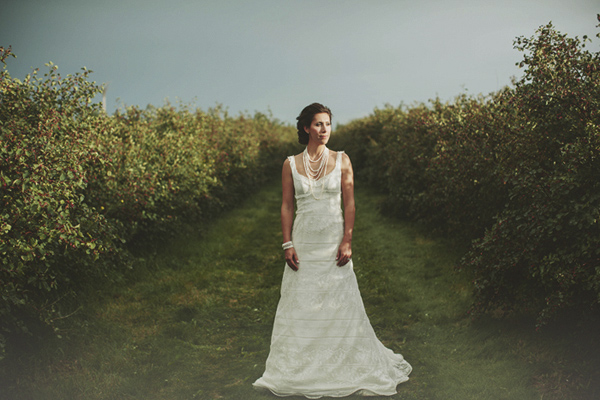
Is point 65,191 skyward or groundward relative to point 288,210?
skyward

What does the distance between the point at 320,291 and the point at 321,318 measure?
272 mm

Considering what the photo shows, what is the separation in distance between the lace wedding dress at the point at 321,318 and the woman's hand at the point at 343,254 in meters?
0.06

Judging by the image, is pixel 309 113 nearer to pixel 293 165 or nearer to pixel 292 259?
pixel 293 165

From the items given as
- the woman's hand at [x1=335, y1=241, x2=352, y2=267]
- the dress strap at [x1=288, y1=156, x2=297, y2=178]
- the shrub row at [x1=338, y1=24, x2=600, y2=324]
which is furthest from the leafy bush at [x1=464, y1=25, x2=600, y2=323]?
the dress strap at [x1=288, y1=156, x2=297, y2=178]

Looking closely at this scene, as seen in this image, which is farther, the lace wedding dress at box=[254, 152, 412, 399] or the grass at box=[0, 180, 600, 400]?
the grass at box=[0, 180, 600, 400]

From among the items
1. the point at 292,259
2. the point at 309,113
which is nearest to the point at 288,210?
the point at 292,259

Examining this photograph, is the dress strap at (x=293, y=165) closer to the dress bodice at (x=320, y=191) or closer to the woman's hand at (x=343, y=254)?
the dress bodice at (x=320, y=191)

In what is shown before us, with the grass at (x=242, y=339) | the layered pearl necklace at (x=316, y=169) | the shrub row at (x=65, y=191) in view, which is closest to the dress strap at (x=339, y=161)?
the layered pearl necklace at (x=316, y=169)

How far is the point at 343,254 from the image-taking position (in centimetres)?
504

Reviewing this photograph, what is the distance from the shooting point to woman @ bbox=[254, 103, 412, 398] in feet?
16.4

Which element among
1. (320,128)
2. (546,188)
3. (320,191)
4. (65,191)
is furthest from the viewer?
(65,191)

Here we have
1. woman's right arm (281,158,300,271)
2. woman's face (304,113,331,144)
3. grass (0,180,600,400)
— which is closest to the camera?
woman's face (304,113,331,144)

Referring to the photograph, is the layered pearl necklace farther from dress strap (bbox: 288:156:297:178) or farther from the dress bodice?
dress strap (bbox: 288:156:297:178)

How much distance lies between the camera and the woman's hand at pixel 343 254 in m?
5.04
